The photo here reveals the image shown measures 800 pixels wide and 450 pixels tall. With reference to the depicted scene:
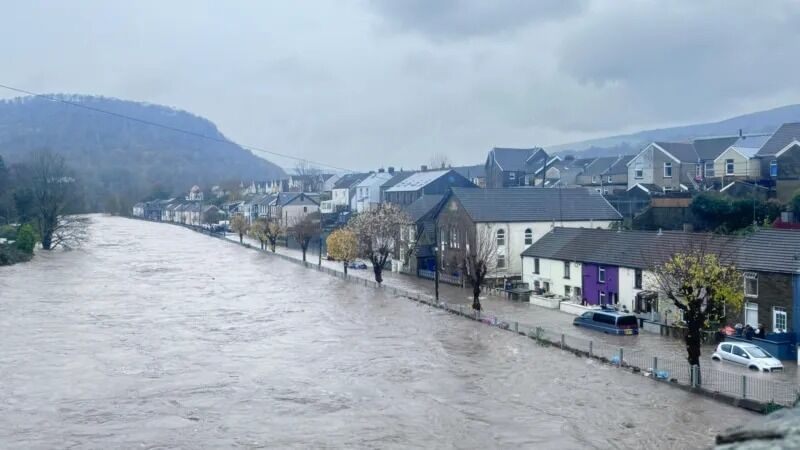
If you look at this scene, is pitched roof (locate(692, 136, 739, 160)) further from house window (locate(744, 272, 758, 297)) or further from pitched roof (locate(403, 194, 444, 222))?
house window (locate(744, 272, 758, 297))

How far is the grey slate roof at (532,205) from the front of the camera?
130 feet

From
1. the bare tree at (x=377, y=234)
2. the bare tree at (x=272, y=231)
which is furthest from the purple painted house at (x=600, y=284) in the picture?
the bare tree at (x=272, y=231)

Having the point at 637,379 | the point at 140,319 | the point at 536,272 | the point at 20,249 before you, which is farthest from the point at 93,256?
the point at 637,379

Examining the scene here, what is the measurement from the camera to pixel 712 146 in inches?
2069

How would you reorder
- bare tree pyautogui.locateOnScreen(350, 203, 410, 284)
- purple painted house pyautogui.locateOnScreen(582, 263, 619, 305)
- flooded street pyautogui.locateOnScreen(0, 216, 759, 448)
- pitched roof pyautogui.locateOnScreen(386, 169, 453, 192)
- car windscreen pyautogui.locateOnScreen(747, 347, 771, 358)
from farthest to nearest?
pitched roof pyautogui.locateOnScreen(386, 169, 453, 192), bare tree pyautogui.locateOnScreen(350, 203, 410, 284), purple painted house pyautogui.locateOnScreen(582, 263, 619, 305), car windscreen pyautogui.locateOnScreen(747, 347, 771, 358), flooded street pyautogui.locateOnScreen(0, 216, 759, 448)

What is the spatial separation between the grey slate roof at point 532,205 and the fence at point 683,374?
13.3m

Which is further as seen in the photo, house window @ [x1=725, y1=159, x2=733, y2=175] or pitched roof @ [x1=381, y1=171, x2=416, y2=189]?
pitched roof @ [x1=381, y1=171, x2=416, y2=189]

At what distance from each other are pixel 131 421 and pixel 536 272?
77.3ft

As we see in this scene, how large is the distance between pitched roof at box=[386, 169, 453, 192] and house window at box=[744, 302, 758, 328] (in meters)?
41.3

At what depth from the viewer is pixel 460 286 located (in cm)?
3947

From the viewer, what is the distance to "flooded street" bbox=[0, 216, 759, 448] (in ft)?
49.2

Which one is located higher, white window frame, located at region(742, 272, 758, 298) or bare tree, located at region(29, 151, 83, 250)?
bare tree, located at region(29, 151, 83, 250)

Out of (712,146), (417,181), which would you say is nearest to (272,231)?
(417,181)

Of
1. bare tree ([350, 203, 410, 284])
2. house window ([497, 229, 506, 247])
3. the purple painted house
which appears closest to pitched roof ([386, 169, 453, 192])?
bare tree ([350, 203, 410, 284])
